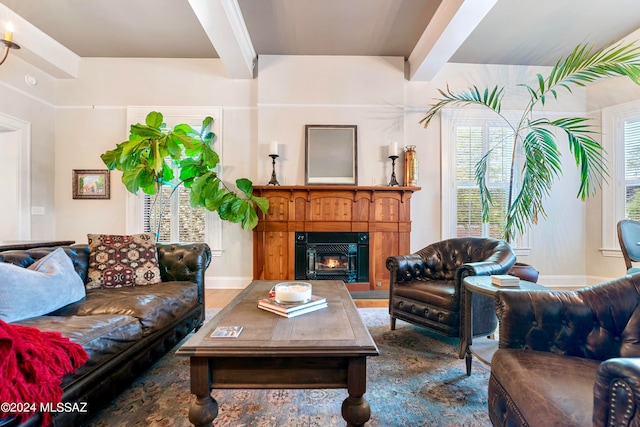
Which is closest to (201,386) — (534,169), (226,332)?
(226,332)

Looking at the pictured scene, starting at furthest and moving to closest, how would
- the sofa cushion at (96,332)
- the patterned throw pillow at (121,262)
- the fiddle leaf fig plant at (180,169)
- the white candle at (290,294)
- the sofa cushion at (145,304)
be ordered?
the fiddle leaf fig plant at (180,169)
the patterned throw pillow at (121,262)
the sofa cushion at (145,304)
the white candle at (290,294)
the sofa cushion at (96,332)

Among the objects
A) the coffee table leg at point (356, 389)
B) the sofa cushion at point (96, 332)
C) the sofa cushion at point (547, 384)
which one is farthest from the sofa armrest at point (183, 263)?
the sofa cushion at point (547, 384)

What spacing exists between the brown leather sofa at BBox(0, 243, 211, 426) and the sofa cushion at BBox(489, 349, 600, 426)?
183 centimetres

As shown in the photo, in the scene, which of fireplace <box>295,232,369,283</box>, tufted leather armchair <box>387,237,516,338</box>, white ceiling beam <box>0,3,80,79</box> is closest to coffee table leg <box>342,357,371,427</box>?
tufted leather armchair <box>387,237,516,338</box>

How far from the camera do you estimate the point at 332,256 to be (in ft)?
13.4

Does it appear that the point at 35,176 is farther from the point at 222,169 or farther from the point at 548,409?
the point at 548,409

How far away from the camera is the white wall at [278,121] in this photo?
4.24 m

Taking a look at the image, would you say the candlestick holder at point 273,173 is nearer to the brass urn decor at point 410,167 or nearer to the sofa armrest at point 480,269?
the brass urn decor at point 410,167

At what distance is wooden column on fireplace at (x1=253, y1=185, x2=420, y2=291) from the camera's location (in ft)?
13.2

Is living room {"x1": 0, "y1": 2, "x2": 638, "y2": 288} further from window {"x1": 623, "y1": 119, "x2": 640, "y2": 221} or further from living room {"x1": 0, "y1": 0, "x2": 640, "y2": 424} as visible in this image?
window {"x1": 623, "y1": 119, "x2": 640, "y2": 221}

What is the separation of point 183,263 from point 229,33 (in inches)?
101

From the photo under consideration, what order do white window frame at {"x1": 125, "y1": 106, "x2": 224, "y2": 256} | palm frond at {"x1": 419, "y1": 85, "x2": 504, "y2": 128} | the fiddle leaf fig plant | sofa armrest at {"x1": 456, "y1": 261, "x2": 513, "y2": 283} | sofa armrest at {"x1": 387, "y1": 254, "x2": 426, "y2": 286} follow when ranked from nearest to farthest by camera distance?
sofa armrest at {"x1": 456, "y1": 261, "x2": 513, "y2": 283}, sofa armrest at {"x1": 387, "y1": 254, "x2": 426, "y2": 286}, palm frond at {"x1": 419, "y1": 85, "x2": 504, "y2": 128}, the fiddle leaf fig plant, white window frame at {"x1": 125, "y1": 106, "x2": 224, "y2": 256}

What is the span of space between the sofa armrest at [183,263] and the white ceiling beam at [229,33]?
2334mm

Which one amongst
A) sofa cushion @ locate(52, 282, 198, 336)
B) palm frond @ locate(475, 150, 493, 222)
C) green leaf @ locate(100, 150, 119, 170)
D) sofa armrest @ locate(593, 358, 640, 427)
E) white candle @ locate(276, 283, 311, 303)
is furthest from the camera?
palm frond @ locate(475, 150, 493, 222)
